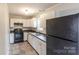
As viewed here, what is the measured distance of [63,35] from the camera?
1.26m

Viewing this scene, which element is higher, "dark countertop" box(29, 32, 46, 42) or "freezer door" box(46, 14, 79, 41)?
"freezer door" box(46, 14, 79, 41)

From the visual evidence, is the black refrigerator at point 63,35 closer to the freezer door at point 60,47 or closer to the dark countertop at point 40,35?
the freezer door at point 60,47

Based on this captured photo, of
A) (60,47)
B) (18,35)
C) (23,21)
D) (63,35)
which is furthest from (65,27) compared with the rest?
(18,35)

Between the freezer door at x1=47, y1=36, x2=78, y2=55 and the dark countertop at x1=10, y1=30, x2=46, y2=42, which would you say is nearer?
the freezer door at x1=47, y1=36, x2=78, y2=55

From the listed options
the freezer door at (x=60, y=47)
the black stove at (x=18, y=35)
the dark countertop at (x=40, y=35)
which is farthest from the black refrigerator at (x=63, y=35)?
the black stove at (x=18, y=35)

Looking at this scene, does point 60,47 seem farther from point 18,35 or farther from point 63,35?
point 18,35

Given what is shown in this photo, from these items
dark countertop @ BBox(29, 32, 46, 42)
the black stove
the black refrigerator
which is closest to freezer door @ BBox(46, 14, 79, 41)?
the black refrigerator

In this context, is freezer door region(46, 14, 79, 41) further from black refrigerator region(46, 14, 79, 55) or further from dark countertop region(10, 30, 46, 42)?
dark countertop region(10, 30, 46, 42)


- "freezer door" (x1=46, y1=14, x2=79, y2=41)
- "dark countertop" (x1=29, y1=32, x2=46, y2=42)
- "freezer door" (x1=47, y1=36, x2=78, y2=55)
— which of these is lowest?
"freezer door" (x1=47, y1=36, x2=78, y2=55)

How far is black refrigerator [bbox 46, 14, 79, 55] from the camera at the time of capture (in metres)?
1.12

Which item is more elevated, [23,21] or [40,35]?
[23,21]

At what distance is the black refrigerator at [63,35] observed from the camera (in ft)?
3.69

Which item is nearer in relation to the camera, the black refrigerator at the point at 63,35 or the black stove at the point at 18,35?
the black refrigerator at the point at 63,35

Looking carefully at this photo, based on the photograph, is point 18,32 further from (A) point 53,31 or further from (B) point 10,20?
(A) point 53,31
